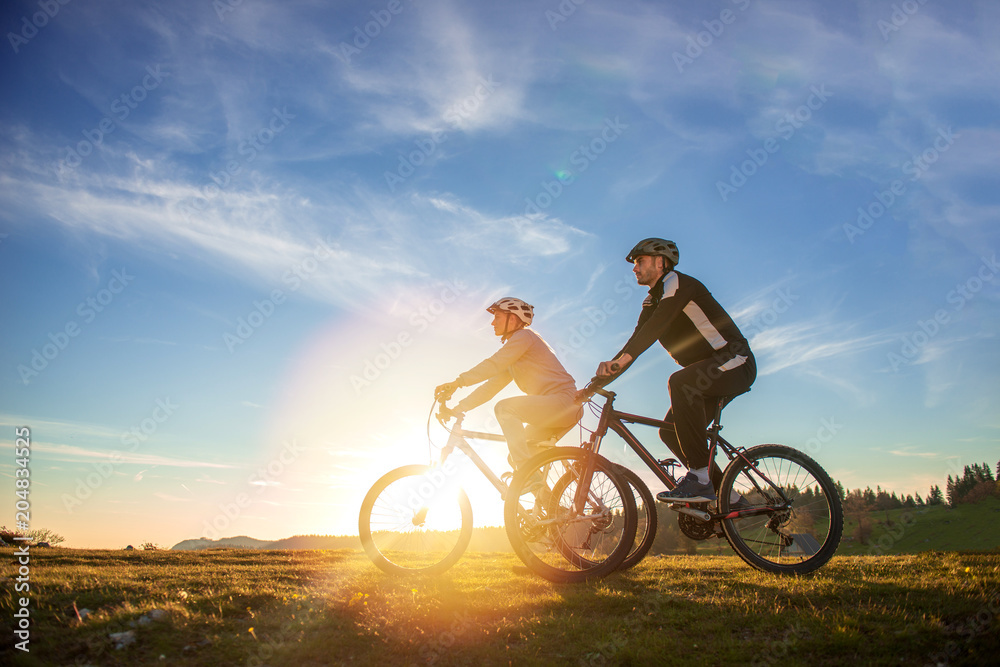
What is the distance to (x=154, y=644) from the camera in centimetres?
434

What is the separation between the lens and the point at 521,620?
196 inches

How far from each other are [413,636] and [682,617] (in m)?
2.52

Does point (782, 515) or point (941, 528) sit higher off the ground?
point (782, 515)

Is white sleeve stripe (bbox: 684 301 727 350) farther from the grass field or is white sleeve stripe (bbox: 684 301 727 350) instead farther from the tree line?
the tree line

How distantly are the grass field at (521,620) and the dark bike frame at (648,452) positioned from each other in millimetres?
784

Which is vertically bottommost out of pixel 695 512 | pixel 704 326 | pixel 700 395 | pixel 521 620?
pixel 521 620

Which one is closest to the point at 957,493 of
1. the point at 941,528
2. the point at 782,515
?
the point at 941,528

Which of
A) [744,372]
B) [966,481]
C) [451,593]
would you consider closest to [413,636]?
[451,593]

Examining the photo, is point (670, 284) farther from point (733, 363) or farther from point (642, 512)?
point (642, 512)

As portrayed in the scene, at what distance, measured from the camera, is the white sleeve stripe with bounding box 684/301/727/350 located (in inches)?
255

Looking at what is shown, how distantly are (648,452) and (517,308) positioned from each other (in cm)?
280

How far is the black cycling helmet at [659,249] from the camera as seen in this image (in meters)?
6.98

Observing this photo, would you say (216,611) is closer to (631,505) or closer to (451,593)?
(451,593)

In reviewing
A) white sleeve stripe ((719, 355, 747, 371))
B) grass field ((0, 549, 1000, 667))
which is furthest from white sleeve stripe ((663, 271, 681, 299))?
grass field ((0, 549, 1000, 667))
